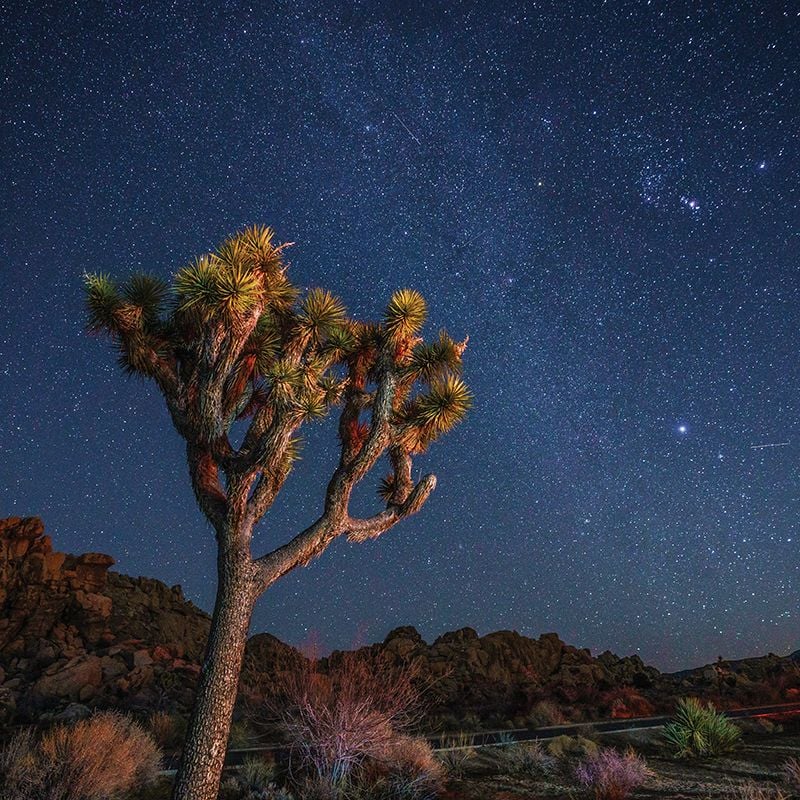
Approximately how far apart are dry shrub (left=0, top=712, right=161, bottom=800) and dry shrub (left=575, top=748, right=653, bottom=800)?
624 cm

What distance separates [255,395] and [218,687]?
466 centimetres

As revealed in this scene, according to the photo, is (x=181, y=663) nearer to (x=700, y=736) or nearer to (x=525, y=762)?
A: (x=525, y=762)

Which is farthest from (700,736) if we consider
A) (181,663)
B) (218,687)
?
(181,663)

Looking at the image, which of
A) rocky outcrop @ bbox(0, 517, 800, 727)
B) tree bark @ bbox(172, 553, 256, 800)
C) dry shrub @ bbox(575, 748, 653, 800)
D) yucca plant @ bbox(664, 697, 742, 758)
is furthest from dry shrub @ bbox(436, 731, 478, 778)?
yucca plant @ bbox(664, 697, 742, 758)

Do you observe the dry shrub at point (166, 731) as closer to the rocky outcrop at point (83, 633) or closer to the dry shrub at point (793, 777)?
the rocky outcrop at point (83, 633)

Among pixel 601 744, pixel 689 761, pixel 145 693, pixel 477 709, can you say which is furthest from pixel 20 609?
pixel 689 761

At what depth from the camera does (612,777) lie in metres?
8.29

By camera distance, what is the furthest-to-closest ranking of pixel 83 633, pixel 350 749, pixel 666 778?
pixel 83 633 → pixel 666 778 → pixel 350 749

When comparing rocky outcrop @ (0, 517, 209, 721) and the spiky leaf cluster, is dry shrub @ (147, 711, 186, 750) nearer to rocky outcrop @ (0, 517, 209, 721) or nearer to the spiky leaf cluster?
rocky outcrop @ (0, 517, 209, 721)

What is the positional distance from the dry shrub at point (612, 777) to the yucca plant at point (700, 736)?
3177 mm

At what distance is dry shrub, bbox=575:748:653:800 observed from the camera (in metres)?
7.99

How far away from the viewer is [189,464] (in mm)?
8578

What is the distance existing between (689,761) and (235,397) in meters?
10.9

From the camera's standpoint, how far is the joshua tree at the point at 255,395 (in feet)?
25.3
